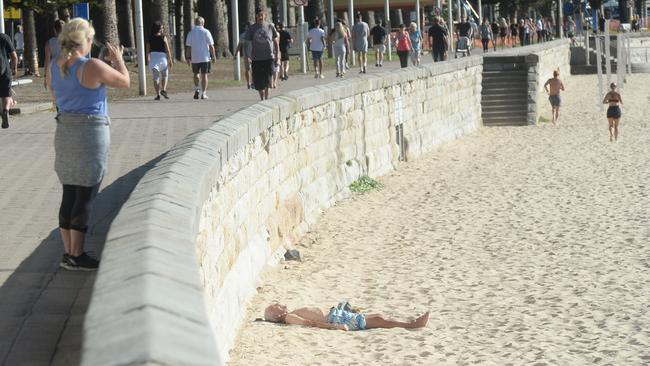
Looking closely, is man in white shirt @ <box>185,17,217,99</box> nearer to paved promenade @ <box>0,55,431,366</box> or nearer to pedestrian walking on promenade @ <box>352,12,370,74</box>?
paved promenade @ <box>0,55,431,366</box>

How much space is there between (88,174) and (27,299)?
1060mm

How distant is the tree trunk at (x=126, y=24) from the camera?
48700 mm

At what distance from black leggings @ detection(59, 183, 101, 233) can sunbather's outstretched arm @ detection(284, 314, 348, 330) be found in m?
1.62

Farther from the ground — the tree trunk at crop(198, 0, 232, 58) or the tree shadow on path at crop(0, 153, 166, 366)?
the tree trunk at crop(198, 0, 232, 58)

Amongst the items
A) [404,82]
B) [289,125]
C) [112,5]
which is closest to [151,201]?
[289,125]

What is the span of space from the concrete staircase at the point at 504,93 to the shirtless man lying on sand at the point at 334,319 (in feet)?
68.9

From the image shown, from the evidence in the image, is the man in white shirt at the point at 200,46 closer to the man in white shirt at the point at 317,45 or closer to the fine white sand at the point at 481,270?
the fine white sand at the point at 481,270

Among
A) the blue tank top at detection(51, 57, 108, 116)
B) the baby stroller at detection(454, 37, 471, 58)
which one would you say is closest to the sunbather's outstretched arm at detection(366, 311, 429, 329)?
the blue tank top at detection(51, 57, 108, 116)

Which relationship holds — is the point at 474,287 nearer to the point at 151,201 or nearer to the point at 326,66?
the point at 151,201

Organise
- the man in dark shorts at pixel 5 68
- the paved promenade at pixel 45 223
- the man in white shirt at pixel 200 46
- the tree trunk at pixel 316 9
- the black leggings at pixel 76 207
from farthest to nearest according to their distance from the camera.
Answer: the tree trunk at pixel 316 9, the man in white shirt at pixel 200 46, the man in dark shorts at pixel 5 68, the black leggings at pixel 76 207, the paved promenade at pixel 45 223

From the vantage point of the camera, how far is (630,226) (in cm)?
1430

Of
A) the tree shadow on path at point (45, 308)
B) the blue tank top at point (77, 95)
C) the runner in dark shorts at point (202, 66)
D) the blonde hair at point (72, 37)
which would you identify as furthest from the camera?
the runner in dark shorts at point (202, 66)

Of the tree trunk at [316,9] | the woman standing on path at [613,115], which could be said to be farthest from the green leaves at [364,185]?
the tree trunk at [316,9]

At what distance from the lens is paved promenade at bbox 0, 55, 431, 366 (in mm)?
6419
